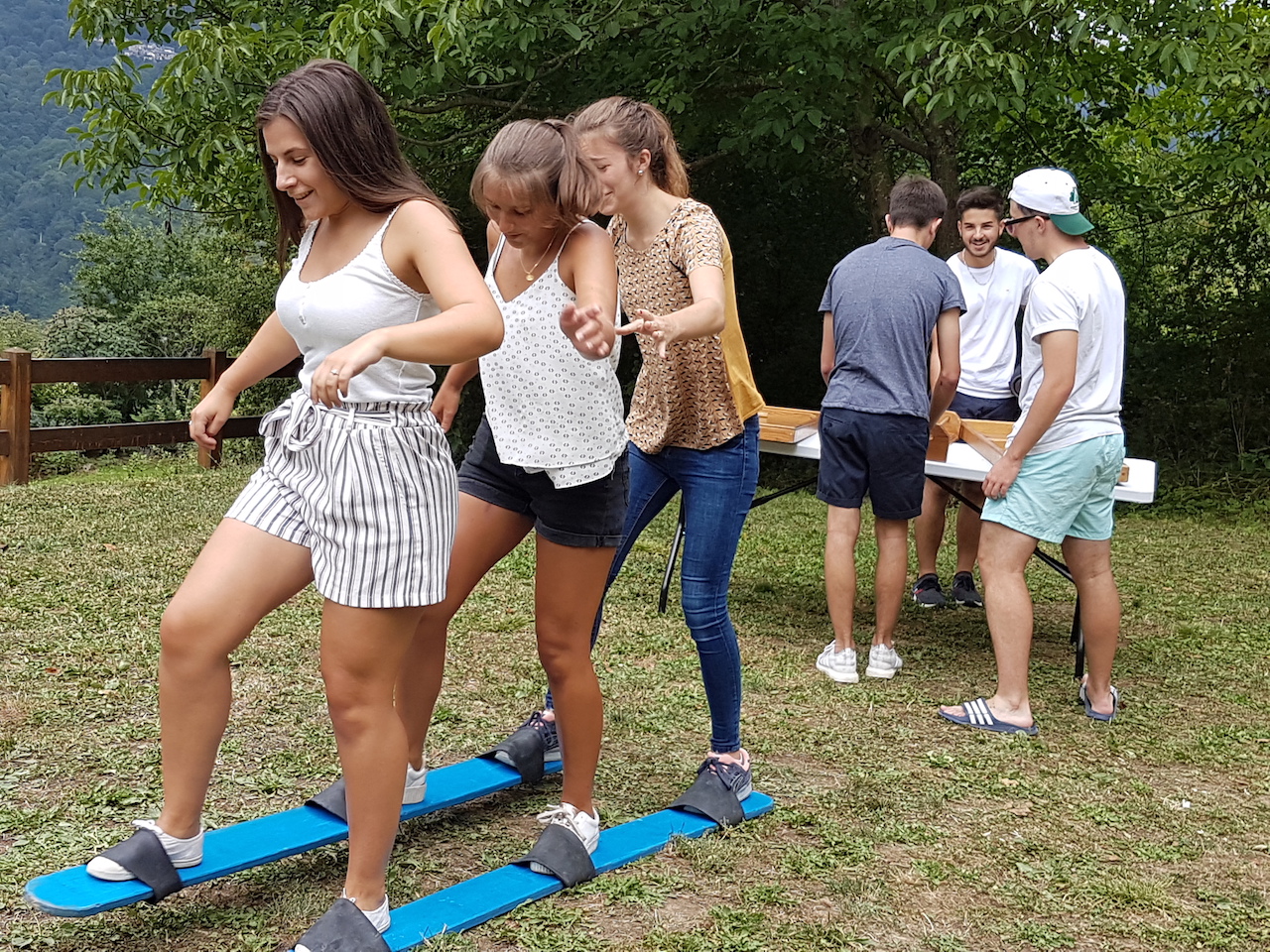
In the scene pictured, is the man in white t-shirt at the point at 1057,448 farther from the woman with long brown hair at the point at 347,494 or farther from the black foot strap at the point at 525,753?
the woman with long brown hair at the point at 347,494

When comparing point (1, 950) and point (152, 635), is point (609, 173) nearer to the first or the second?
point (1, 950)

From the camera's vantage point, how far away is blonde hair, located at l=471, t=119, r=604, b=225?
8.54 ft

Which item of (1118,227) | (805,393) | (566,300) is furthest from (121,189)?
(1118,227)

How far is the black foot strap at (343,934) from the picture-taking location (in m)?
2.48

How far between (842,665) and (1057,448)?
1.30 meters

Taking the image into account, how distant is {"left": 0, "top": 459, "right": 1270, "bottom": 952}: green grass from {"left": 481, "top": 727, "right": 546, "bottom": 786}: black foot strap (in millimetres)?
80

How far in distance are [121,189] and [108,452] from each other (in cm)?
759

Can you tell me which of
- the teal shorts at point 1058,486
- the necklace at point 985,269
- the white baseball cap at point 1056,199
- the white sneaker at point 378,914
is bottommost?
the white sneaker at point 378,914

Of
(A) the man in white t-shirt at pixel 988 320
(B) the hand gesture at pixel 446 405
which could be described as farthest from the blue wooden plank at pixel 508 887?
(A) the man in white t-shirt at pixel 988 320

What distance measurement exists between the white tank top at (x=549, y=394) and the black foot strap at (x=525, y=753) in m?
1.12

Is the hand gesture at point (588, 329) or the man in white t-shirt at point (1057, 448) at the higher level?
the hand gesture at point (588, 329)

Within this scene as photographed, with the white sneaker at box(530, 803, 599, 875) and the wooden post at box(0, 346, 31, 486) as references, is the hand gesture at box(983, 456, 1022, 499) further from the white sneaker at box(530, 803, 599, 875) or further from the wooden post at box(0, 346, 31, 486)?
the wooden post at box(0, 346, 31, 486)

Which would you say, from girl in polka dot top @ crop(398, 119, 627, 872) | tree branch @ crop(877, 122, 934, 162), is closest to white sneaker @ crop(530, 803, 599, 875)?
girl in polka dot top @ crop(398, 119, 627, 872)

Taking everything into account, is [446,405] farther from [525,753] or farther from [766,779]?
[766,779]
